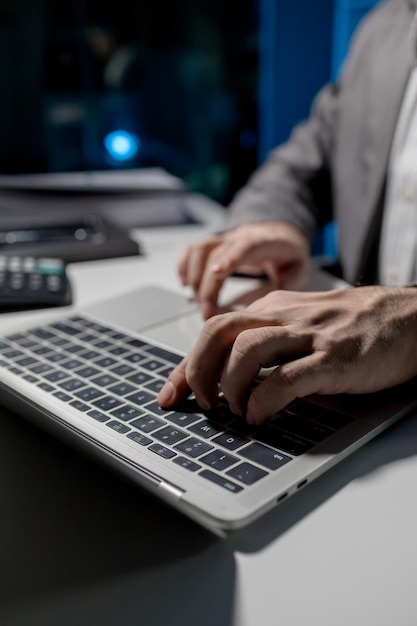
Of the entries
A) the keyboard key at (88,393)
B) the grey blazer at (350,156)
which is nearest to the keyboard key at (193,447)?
the keyboard key at (88,393)

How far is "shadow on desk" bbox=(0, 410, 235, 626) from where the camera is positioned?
334 millimetres

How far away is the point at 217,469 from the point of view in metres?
0.40

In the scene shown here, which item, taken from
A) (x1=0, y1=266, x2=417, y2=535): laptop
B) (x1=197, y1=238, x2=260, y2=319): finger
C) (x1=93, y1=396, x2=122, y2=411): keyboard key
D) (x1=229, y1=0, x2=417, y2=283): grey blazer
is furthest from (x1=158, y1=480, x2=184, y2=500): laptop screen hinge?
(x1=229, y1=0, x2=417, y2=283): grey blazer

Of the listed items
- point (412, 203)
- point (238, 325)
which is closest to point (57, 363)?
point (238, 325)

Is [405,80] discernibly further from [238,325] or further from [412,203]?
[238,325]

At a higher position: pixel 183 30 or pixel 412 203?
pixel 183 30

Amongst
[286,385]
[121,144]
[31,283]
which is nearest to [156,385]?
[286,385]

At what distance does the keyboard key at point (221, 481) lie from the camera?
0.38m

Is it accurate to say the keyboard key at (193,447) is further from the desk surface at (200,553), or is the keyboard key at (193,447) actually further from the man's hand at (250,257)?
the man's hand at (250,257)

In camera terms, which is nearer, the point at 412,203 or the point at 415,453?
the point at 415,453

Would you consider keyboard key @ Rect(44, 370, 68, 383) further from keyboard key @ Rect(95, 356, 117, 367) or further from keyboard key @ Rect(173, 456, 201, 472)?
keyboard key @ Rect(173, 456, 201, 472)

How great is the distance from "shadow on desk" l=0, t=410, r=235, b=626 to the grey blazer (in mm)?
554

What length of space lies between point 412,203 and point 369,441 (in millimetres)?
596

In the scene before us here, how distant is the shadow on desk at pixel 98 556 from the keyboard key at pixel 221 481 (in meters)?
0.03
